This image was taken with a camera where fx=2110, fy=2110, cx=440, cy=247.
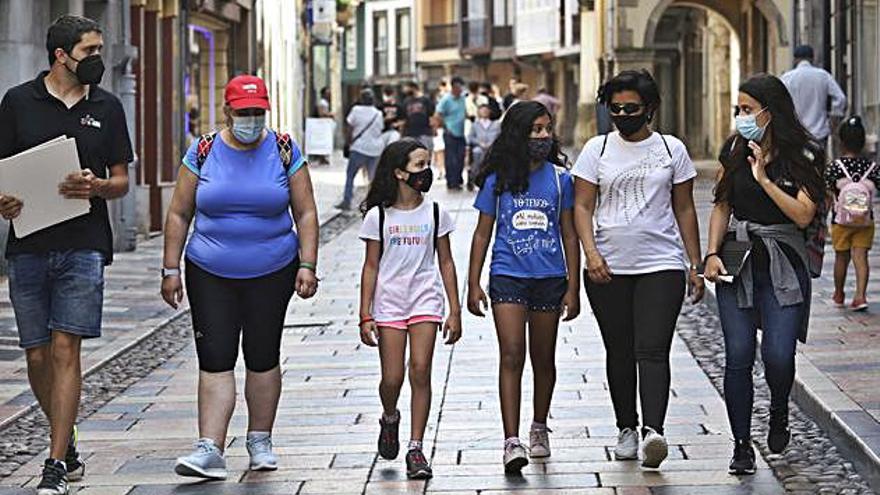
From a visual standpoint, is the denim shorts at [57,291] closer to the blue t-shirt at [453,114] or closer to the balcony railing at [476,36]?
the blue t-shirt at [453,114]

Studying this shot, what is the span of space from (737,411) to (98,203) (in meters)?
2.74

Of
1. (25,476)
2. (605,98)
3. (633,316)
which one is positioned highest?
(605,98)

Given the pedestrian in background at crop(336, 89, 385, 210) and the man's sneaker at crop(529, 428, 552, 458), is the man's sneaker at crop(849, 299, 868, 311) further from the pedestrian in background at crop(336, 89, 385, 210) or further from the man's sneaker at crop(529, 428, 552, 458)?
the pedestrian in background at crop(336, 89, 385, 210)

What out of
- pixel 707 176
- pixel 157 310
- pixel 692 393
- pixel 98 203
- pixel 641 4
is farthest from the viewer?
pixel 641 4

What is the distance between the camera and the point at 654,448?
336 inches

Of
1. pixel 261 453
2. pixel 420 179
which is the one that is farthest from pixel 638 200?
pixel 261 453

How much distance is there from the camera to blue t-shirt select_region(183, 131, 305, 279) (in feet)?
28.6

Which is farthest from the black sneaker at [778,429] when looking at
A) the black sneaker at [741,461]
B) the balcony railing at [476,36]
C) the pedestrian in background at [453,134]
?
the balcony railing at [476,36]

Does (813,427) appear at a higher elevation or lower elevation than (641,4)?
lower

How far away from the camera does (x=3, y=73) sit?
18562mm

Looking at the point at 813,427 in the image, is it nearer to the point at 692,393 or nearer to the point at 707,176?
the point at 692,393

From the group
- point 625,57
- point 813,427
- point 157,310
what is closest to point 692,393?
point 813,427

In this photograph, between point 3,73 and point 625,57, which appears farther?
point 625,57

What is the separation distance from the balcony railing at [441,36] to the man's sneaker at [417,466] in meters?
76.4
